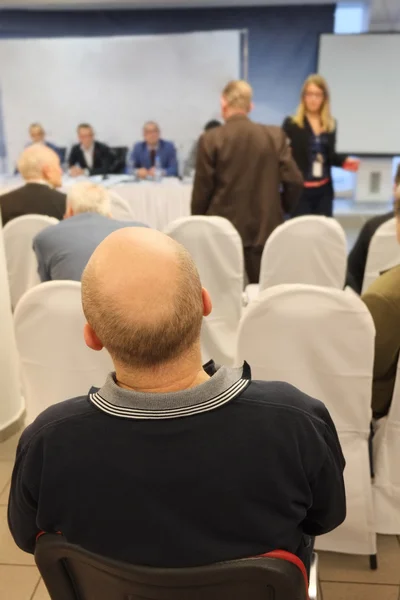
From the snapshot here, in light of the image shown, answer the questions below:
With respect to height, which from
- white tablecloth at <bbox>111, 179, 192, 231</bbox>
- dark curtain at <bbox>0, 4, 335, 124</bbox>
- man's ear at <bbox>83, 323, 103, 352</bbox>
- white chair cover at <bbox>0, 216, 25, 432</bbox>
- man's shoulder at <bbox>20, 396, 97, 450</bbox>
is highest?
dark curtain at <bbox>0, 4, 335, 124</bbox>

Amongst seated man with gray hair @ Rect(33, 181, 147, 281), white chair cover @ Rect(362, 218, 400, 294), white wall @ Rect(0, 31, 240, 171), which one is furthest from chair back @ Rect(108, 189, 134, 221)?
white wall @ Rect(0, 31, 240, 171)

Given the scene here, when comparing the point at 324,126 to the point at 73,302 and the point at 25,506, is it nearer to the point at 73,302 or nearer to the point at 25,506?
the point at 73,302

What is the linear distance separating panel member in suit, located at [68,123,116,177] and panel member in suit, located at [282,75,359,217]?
301 centimetres

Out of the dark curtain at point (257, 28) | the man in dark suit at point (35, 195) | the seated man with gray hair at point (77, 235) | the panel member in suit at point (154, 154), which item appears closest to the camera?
the seated man with gray hair at point (77, 235)

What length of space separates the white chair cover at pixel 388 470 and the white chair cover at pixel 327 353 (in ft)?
0.34

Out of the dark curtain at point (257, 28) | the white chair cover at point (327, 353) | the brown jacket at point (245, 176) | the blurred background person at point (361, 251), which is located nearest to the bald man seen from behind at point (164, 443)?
the white chair cover at point (327, 353)

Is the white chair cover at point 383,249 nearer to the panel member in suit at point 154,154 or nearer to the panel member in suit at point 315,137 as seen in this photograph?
the panel member in suit at point 315,137

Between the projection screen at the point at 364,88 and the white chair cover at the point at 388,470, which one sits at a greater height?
the projection screen at the point at 364,88

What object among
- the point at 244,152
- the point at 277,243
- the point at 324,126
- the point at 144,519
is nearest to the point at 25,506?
the point at 144,519

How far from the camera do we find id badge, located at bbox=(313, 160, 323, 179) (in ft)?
13.4

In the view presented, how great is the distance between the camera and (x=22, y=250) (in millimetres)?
3203

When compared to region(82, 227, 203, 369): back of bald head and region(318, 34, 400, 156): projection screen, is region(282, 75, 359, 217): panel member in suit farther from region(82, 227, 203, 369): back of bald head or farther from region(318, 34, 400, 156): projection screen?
region(318, 34, 400, 156): projection screen

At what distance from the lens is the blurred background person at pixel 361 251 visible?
2.75 meters

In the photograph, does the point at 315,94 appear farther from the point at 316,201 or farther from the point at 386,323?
the point at 386,323
